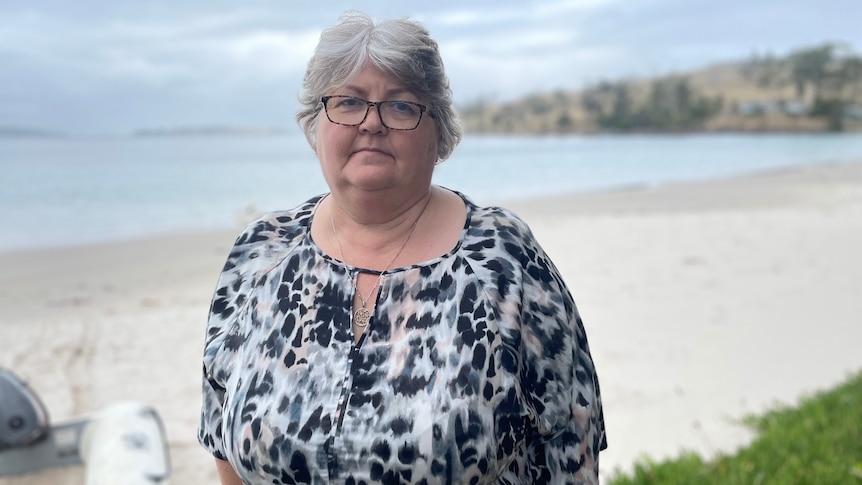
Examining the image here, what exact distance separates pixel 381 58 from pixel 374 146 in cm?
18

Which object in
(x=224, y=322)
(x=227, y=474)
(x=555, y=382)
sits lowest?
(x=227, y=474)

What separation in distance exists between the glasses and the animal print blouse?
0.87 ft

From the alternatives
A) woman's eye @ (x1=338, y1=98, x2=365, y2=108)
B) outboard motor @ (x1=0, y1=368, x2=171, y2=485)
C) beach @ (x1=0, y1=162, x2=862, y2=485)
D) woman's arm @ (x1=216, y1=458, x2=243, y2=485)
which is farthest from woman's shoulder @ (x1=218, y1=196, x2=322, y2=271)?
beach @ (x1=0, y1=162, x2=862, y2=485)

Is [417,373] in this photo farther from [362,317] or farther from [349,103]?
[349,103]

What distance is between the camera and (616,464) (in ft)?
14.3

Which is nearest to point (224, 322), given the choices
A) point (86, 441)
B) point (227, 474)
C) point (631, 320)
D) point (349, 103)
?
point (227, 474)

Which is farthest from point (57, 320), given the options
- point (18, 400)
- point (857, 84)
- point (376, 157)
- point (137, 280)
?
point (857, 84)

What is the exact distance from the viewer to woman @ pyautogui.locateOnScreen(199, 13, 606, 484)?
154 centimetres

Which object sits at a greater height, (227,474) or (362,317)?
(362,317)

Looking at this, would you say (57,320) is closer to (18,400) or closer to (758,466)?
(18,400)

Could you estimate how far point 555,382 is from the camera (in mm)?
1688

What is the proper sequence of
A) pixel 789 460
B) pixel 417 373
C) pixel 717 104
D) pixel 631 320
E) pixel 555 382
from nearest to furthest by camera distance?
pixel 417 373, pixel 555 382, pixel 789 460, pixel 631 320, pixel 717 104

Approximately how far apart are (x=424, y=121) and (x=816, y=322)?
6.40 m

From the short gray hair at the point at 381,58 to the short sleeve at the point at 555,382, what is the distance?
1.32ft
